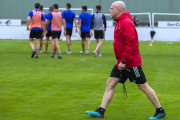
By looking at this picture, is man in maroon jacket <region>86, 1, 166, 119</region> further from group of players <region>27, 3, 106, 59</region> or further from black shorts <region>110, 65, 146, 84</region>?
group of players <region>27, 3, 106, 59</region>

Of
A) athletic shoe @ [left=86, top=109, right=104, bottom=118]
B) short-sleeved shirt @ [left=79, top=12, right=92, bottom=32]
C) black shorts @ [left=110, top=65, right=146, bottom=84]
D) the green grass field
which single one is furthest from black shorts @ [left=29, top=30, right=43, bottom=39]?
black shorts @ [left=110, top=65, right=146, bottom=84]

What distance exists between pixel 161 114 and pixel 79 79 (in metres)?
3.85

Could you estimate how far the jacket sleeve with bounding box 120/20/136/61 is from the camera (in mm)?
4781

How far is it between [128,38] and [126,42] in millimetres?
60

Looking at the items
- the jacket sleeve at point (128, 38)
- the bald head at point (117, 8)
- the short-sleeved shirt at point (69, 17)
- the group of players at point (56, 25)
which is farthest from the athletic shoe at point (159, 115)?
the short-sleeved shirt at point (69, 17)

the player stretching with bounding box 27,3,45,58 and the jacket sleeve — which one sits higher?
the jacket sleeve

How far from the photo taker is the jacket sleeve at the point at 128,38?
478cm

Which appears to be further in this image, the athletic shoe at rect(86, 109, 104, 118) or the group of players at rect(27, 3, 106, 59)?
the group of players at rect(27, 3, 106, 59)

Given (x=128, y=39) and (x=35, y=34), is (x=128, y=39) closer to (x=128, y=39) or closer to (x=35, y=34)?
(x=128, y=39)

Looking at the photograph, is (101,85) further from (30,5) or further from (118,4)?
(30,5)

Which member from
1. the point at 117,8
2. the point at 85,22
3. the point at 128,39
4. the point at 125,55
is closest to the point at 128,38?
the point at 128,39

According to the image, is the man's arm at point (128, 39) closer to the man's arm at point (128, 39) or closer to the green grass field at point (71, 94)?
the man's arm at point (128, 39)

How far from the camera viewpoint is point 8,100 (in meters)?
6.29

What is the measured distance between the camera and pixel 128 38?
4.78 metres
